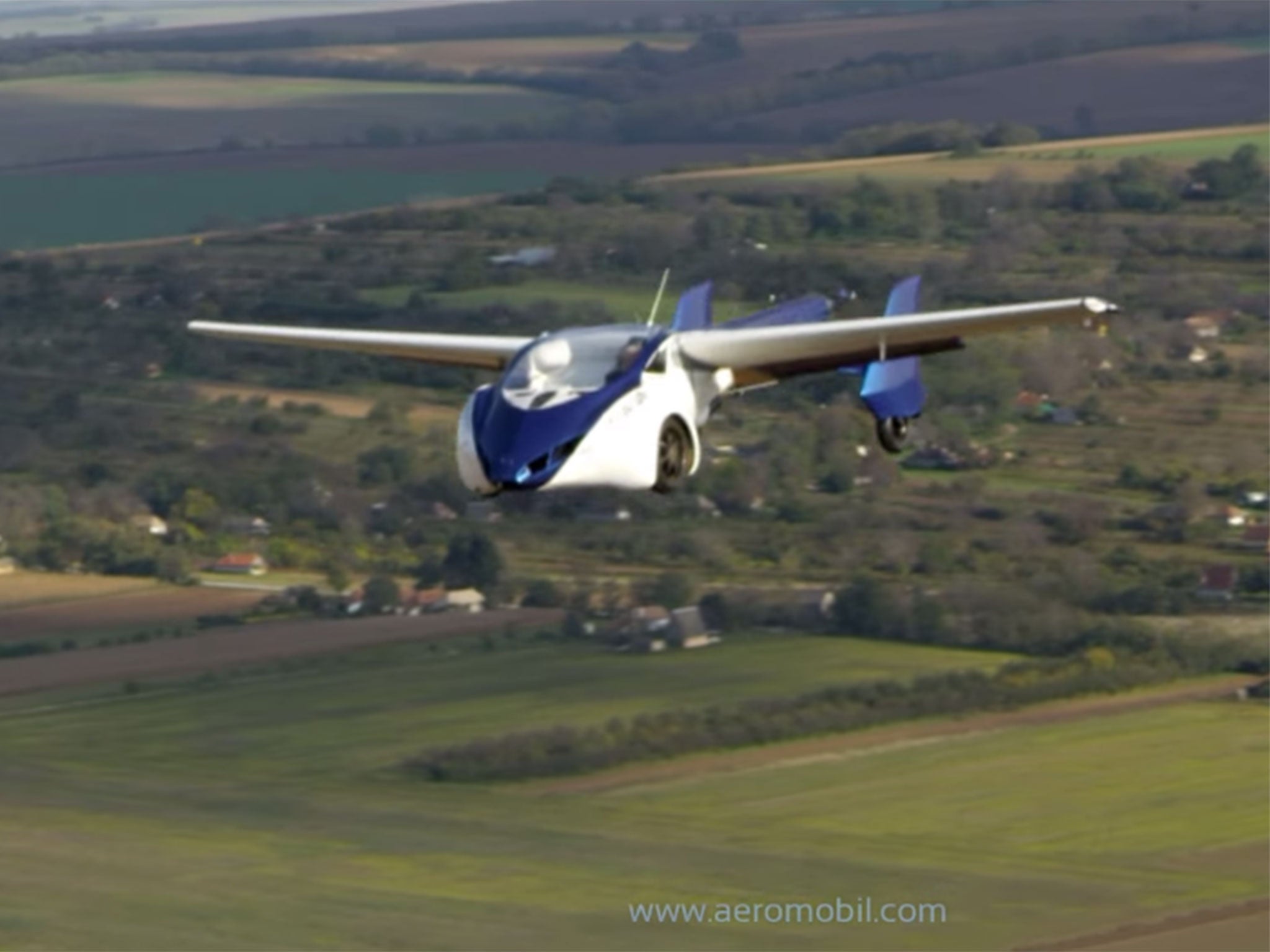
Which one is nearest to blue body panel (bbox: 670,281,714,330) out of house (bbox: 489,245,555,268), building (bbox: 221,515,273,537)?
building (bbox: 221,515,273,537)

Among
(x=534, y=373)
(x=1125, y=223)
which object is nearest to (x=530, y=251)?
(x=1125, y=223)

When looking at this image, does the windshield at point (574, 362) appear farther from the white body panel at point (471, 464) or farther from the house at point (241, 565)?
the house at point (241, 565)

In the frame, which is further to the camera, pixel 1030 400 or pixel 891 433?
pixel 1030 400

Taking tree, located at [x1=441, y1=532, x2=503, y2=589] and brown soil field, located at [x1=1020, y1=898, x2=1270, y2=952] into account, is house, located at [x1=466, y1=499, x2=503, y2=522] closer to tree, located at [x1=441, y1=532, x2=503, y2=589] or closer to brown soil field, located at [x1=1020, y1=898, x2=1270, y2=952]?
tree, located at [x1=441, y1=532, x2=503, y2=589]

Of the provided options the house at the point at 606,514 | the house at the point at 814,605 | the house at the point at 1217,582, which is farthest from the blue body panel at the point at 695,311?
the house at the point at 606,514

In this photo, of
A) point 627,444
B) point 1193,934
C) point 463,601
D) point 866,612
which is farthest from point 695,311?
point 866,612

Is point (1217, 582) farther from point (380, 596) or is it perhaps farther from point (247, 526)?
point (247, 526)
